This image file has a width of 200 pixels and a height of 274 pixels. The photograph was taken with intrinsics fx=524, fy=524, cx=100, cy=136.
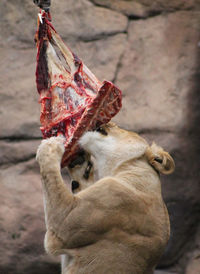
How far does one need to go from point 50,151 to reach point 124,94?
2.59m

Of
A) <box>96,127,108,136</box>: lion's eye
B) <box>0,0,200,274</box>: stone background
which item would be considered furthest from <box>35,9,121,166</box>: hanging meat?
<box>0,0,200,274</box>: stone background

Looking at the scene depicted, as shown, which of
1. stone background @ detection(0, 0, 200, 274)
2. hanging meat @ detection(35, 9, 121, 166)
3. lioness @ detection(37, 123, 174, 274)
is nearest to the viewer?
lioness @ detection(37, 123, 174, 274)

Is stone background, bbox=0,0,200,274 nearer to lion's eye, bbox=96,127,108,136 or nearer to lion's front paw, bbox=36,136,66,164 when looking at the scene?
lion's eye, bbox=96,127,108,136

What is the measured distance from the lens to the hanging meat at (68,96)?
272 cm

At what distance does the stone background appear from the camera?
4922mm

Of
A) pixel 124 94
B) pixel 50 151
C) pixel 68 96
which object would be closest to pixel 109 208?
pixel 50 151

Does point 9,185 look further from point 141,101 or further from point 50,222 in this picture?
point 50,222

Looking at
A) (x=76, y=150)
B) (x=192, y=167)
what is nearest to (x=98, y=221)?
(x=76, y=150)

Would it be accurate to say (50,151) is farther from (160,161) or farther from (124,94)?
(124,94)

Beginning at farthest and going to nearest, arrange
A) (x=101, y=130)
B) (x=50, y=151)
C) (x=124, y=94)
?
(x=124, y=94) < (x=101, y=130) < (x=50, y=151)

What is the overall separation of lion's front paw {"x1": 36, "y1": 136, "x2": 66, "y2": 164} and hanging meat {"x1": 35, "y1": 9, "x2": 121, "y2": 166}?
84 mm

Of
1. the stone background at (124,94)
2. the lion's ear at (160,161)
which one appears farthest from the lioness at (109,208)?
the stone background at (124,94)

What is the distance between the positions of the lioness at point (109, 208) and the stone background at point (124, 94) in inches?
86.2

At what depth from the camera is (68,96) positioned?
9.34 feet
